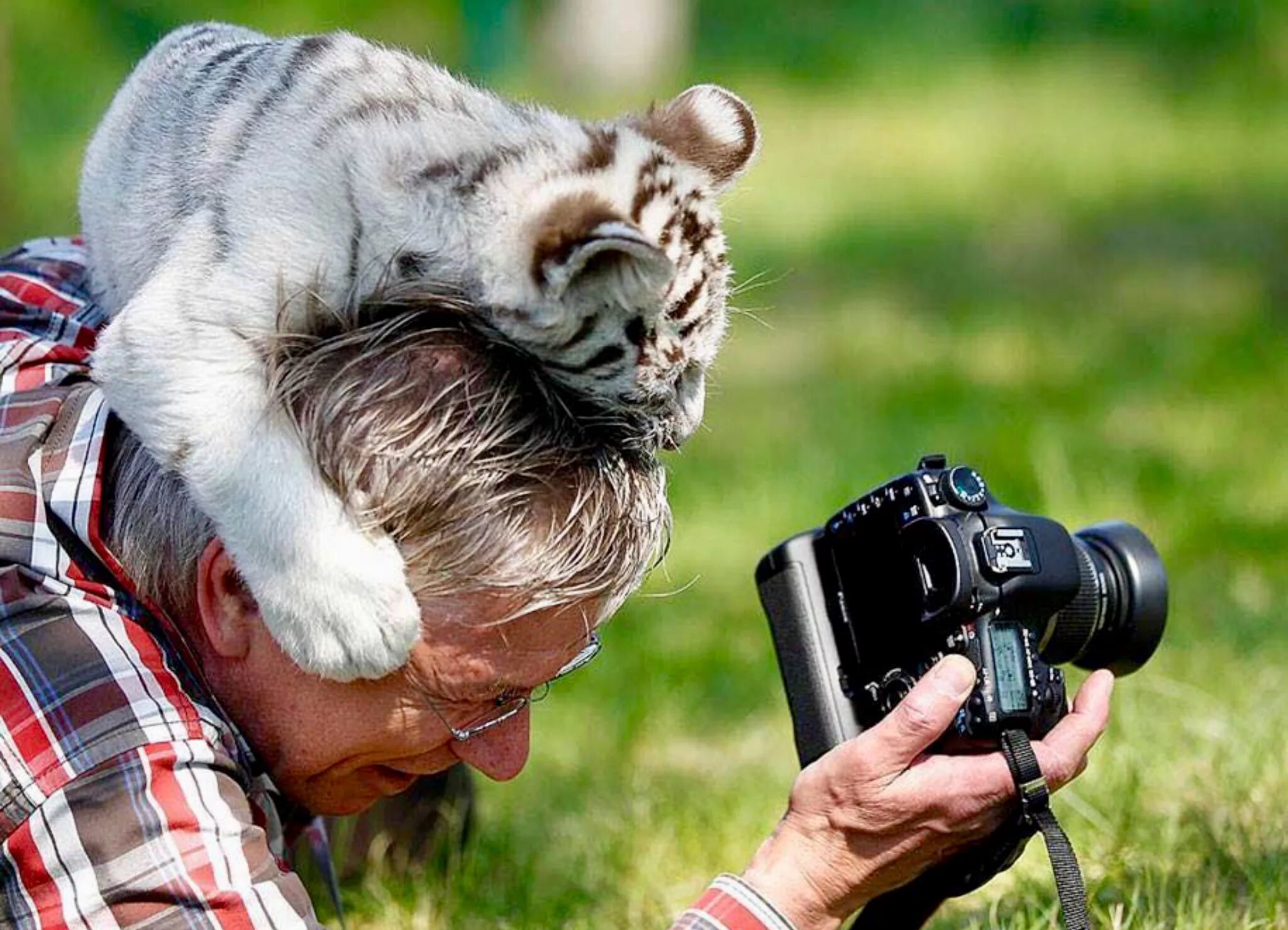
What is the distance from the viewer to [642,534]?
1.77m

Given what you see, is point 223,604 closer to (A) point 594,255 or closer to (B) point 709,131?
(A) point 594,255

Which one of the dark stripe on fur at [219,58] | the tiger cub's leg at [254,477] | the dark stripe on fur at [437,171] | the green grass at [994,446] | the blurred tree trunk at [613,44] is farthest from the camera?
the blurred tree trunk at [613,44]

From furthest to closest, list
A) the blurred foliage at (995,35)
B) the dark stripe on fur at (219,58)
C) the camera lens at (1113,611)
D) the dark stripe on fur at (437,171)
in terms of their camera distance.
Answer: the blurred foliage at (995,35)
the dark stripe on fur at (219,58)
the camera lens at (1113,611)
the dark stripe on fur at (437,171)

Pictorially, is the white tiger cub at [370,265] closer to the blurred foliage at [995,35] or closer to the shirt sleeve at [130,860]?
the shirt sleeve at [130,860]

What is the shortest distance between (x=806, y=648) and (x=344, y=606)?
0.56 meters

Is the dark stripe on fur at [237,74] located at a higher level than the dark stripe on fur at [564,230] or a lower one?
lower

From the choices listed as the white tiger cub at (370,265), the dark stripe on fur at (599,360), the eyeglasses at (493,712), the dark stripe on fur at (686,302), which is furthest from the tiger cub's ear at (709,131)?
the eyeglasses at (493,712)

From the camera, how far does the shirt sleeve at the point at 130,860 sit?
1541 millimetres

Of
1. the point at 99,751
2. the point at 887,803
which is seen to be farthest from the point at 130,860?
the point at 887,803

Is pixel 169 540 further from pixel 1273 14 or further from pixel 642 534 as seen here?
pixel 1273 14

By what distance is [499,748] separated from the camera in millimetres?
1862

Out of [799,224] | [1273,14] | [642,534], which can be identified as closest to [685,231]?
[642,534]

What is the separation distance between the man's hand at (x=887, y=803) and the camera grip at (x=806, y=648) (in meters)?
0.15

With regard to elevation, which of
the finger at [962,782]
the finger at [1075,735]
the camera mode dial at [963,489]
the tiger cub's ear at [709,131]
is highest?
the tiger cub's ear at [709,131]
